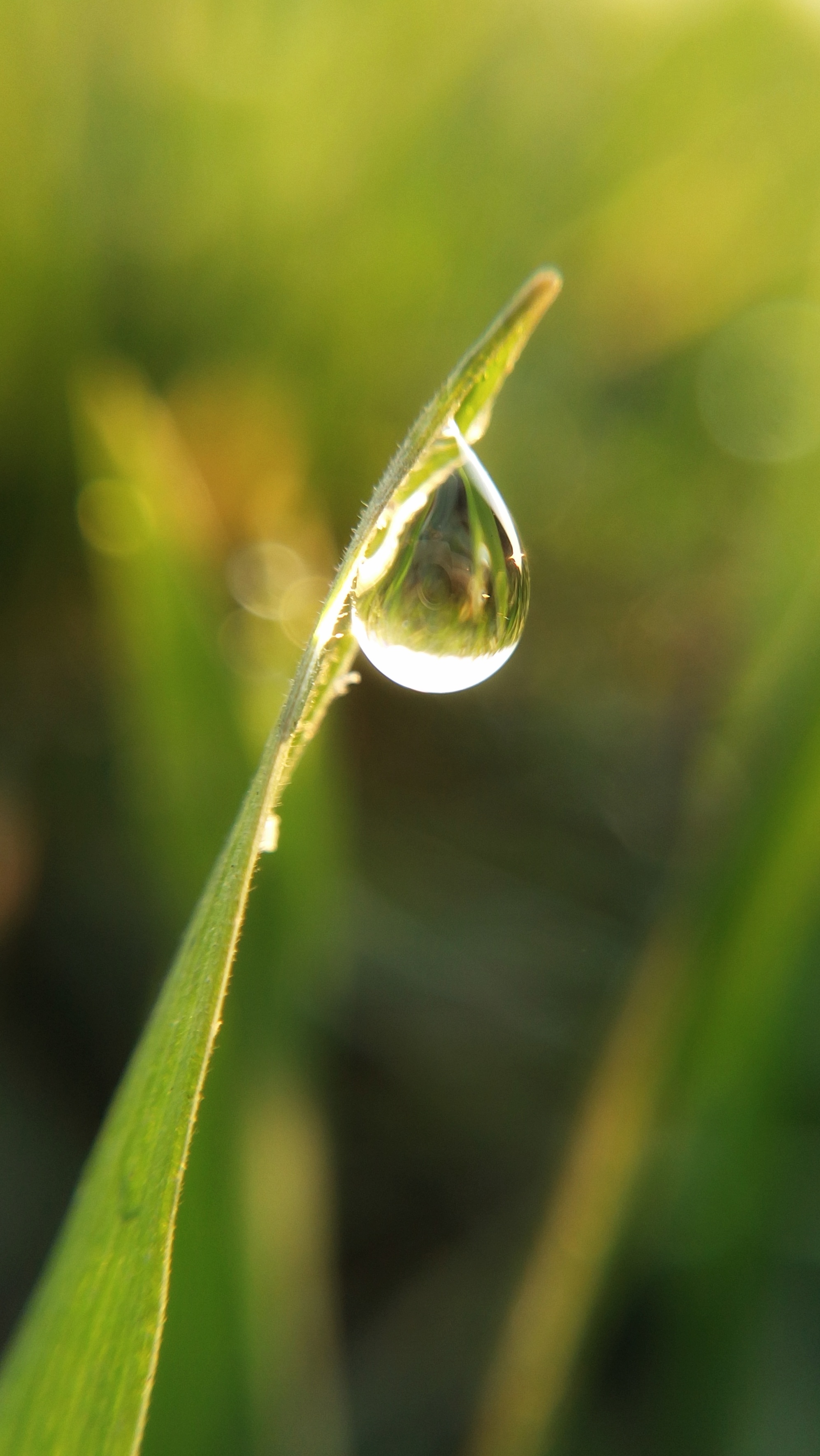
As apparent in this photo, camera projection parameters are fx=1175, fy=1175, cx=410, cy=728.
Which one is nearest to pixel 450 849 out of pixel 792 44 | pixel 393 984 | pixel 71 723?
pixel 393 984

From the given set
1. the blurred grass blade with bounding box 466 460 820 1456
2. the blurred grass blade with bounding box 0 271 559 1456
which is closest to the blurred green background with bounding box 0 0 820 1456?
the blurred grass blade with bounding box 466 460 820 1456

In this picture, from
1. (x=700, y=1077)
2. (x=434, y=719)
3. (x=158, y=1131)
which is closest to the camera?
(x=158, y=1131)

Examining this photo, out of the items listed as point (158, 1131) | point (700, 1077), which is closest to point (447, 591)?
point (158, 1131)

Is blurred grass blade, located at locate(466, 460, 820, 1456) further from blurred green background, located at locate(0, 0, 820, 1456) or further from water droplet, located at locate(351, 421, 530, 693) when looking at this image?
water droplet, located at locate(351, 421, 530, 693)

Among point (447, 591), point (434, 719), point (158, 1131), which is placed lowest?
point (158, 1131)

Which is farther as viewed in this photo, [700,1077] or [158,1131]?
[700,1077]

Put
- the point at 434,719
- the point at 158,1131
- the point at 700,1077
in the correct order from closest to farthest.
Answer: the point at 158,1131, the point at 700,1077, the point at 434,719

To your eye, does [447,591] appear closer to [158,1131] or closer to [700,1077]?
[158,1131]

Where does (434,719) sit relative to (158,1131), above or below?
above
